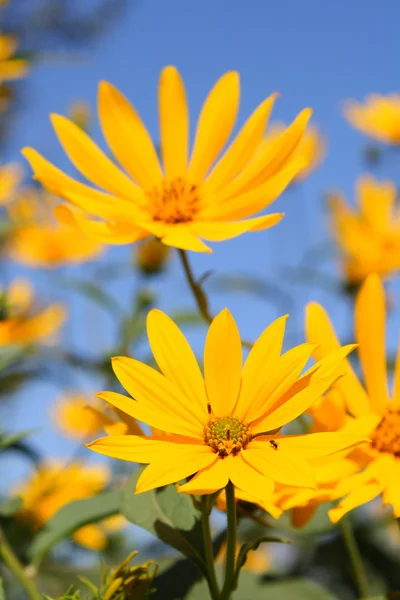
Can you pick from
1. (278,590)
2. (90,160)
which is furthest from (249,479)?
(90,160)

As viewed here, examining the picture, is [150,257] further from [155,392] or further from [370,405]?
[155,392]

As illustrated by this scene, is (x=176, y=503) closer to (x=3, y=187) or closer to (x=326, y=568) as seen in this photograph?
(x=3, y=187)

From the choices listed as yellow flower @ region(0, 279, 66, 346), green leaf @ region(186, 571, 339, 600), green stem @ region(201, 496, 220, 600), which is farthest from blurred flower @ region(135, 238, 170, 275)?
green stem @ region(201, 496, 220, 600)

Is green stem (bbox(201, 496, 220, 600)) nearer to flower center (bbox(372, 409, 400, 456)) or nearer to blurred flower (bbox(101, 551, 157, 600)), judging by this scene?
blurred flower (bbox(101, 551, 157, 600))

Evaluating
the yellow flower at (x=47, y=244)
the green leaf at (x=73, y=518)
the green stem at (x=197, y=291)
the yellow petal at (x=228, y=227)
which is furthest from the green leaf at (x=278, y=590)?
the yellow flower at (x=47, y=244)

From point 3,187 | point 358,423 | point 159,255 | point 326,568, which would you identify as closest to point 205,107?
point 3,187
